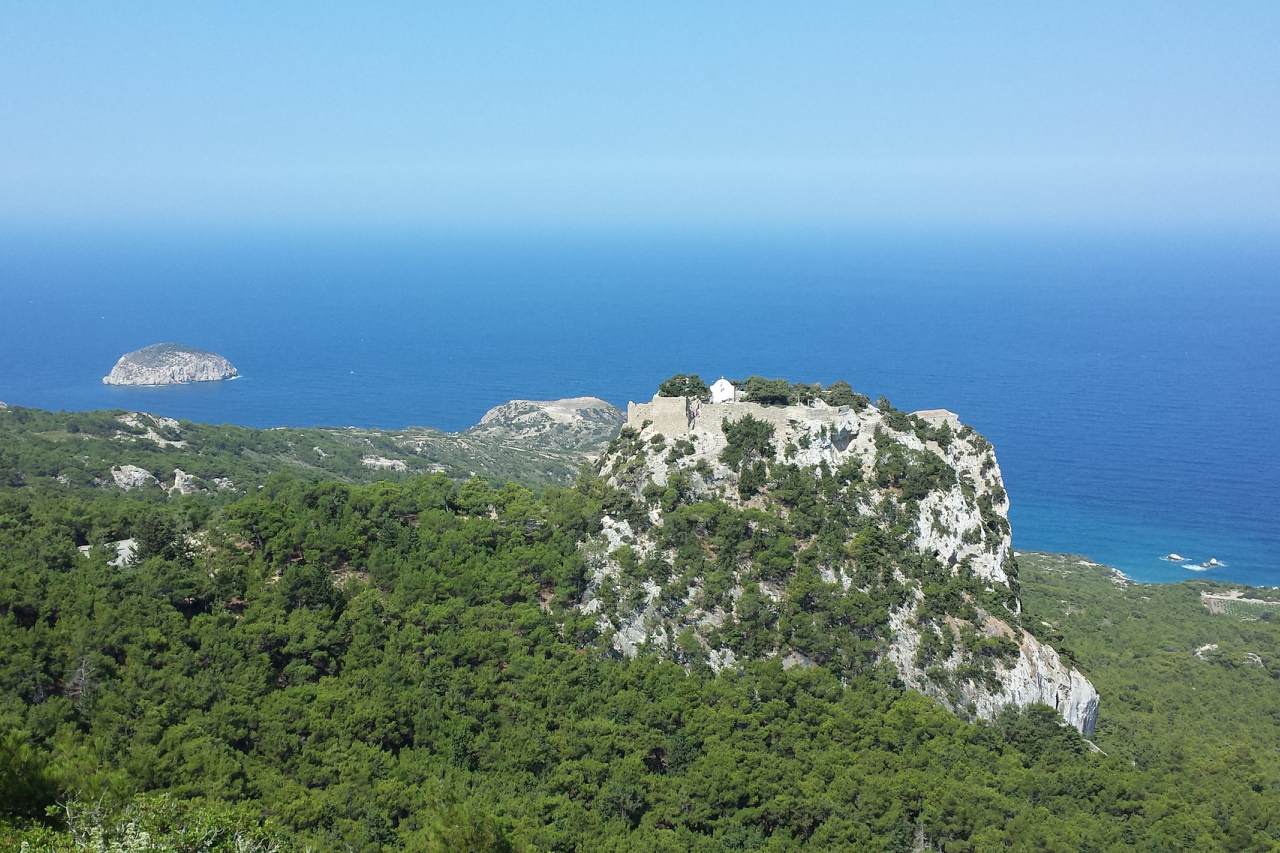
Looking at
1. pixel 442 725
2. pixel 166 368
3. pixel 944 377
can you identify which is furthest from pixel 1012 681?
pixel 166 368

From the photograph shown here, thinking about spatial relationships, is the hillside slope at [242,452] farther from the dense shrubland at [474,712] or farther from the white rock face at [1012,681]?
the white rock face at [1012,681]

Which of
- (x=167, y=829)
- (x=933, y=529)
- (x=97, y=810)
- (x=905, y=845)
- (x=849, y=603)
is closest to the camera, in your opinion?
(x=97, y=810)

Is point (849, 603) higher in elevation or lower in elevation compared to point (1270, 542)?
higher

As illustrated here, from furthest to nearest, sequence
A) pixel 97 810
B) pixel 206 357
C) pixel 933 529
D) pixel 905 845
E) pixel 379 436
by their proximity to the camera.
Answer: pixel 206 357
pixel 379 436
pixel 933 529
pixel 905 845
pixel 97 810

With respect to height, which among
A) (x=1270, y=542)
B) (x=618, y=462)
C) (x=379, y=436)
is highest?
(x=618, y=462)

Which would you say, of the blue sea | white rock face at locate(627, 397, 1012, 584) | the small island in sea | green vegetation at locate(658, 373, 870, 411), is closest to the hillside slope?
green vegetation at locate(658, 373, 870, 411)

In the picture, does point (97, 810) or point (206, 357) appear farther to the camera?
point (206, 357)

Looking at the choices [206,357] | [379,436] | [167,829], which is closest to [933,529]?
[167,829]

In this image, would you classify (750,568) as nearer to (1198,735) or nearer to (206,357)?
(1198,735)
